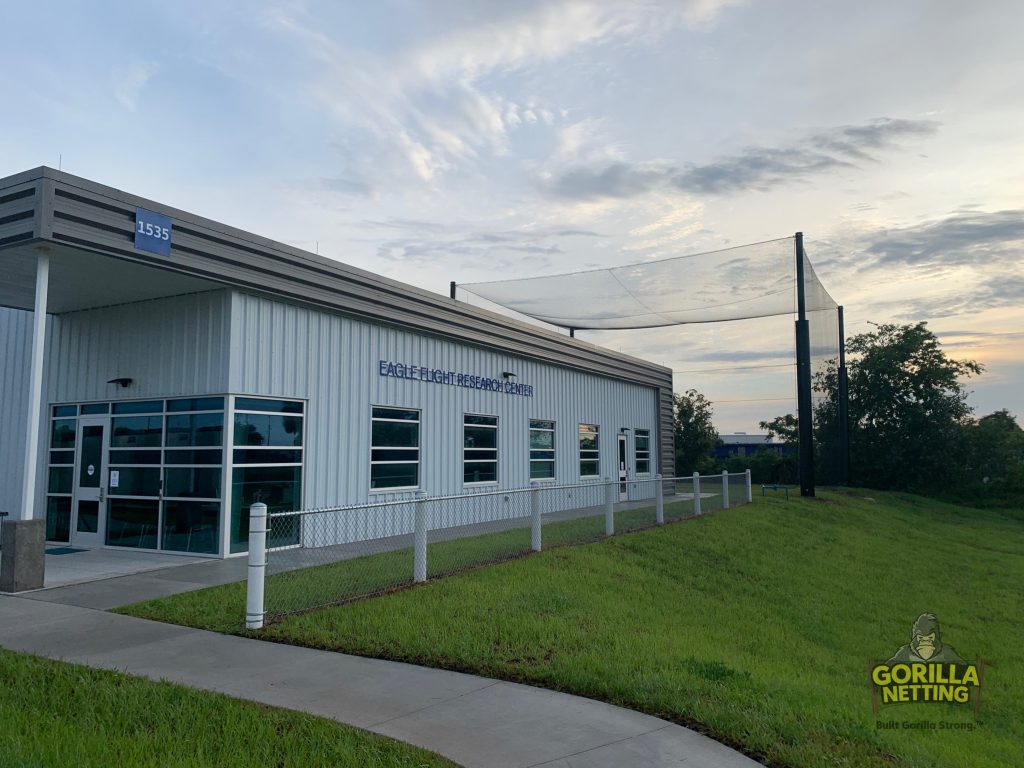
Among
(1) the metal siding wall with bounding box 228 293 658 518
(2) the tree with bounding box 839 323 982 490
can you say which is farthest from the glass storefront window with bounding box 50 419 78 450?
(2) the tree with bounding box 839 323 982 490

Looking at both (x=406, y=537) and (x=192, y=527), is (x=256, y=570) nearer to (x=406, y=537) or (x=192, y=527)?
(x=192, y=527)

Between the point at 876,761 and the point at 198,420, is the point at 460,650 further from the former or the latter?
the point at 198,420

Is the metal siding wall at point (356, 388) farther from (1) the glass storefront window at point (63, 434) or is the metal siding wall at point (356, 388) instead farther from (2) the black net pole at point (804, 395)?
(2) the black net pole at point (804, 395)

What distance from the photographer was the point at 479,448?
1745 centimetres

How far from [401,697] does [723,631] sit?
4417 millimetres

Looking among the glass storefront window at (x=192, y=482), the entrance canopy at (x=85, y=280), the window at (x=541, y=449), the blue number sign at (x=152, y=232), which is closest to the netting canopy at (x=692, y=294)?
the window at (x=541, y=449)

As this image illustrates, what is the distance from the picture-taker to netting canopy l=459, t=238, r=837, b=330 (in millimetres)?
19938

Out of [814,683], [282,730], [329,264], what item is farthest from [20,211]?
[814,683]

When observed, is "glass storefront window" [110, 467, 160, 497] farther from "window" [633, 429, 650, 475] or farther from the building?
"window" [633, 429, 650, 475]

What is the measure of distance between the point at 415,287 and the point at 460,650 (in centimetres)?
968

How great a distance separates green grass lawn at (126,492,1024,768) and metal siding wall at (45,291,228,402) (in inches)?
168

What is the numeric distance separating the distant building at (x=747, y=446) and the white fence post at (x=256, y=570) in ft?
113

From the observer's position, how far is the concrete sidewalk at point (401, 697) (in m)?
4.28

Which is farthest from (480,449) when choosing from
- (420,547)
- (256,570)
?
(256,570)
